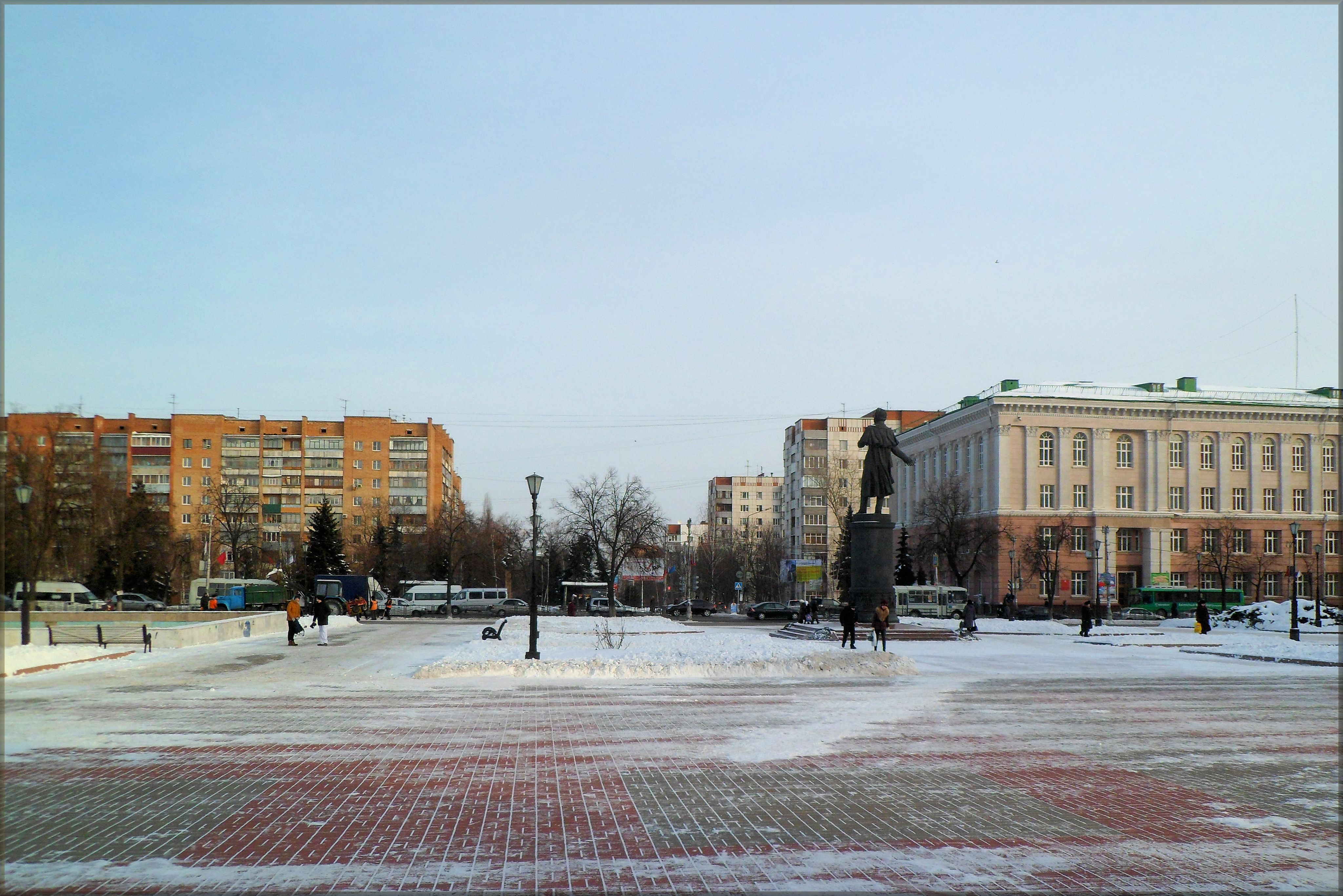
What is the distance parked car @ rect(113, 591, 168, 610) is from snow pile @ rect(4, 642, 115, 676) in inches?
1120

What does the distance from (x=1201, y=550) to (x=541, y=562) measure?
56.6 meters

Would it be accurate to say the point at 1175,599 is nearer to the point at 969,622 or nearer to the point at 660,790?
the point at 969,622

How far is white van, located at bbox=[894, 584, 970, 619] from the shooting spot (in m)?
65.0

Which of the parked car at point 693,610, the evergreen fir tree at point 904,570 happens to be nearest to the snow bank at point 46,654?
the evergreen fir tree at point 904,570

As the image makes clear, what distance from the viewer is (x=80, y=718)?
1525 cm

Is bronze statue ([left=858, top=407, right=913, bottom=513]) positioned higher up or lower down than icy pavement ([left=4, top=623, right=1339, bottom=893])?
higher up

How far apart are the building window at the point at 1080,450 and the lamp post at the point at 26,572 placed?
252ft

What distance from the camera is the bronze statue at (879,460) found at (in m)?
40.1

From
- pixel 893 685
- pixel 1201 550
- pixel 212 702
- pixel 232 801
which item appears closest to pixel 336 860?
pixel 232 801

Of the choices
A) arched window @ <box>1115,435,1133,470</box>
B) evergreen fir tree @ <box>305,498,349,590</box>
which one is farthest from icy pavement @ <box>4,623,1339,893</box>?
arched window @ <box>1115,435,1133,470</box>

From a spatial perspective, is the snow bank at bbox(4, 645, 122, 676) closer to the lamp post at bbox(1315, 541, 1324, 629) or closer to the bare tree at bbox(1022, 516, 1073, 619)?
the lamp post at bbox(1315, 541, 1324, 629)

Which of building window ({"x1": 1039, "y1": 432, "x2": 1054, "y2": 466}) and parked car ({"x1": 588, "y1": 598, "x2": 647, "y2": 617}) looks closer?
parked car ({"x1": 588, "y1": 598, "x2": 647, "y2": 617})

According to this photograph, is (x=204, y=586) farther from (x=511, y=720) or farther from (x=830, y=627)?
(x=511, y=720)

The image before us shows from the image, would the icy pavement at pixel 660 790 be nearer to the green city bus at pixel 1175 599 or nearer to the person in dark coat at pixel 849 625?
the person in dark coat at pixel 849 625
